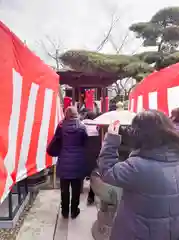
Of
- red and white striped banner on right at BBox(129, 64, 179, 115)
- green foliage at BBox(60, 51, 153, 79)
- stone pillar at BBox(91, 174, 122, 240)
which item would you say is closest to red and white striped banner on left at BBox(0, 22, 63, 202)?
stone pillar at BBox(91, 174, 122, 240)

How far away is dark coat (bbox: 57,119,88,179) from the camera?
3689mm

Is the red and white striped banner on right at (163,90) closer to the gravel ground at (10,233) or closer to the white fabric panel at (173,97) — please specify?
the white fabric panel at (173,97)

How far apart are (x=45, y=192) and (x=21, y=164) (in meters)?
2.48

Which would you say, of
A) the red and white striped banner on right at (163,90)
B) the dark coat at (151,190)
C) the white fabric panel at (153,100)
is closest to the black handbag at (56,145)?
the red and white striped banner on right at (163,90)

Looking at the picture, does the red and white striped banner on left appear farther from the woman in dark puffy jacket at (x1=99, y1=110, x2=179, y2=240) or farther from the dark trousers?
the woman in dark puffy jacket at (x1=99, y1=110, x2=179, y2=240)

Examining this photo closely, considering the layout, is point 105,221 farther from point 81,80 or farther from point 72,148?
point 81,80

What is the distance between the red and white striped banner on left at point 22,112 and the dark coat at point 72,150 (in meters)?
0.26

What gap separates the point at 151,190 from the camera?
5.19 ft

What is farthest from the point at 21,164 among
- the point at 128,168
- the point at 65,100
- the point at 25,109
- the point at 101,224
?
the point at 65,100

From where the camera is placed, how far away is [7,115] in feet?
7.27

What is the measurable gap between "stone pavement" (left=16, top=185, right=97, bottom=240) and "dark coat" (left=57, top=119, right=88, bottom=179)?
0.64 metres

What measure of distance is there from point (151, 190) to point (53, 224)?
2.58m

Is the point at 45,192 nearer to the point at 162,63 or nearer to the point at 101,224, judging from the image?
the point at 101,224

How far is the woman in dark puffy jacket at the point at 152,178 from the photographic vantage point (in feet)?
5.17
